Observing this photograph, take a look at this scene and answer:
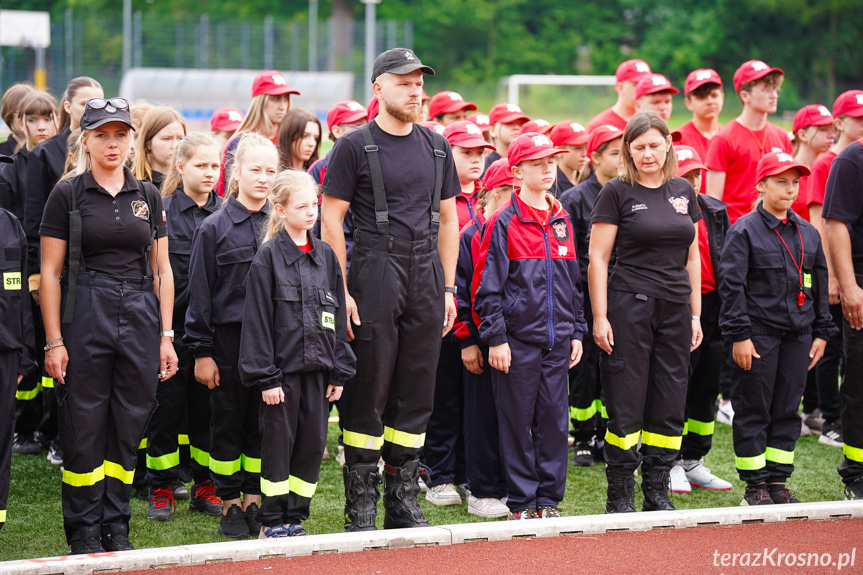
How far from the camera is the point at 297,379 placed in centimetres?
546

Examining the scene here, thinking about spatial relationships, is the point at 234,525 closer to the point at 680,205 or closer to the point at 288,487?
the point at 288,487

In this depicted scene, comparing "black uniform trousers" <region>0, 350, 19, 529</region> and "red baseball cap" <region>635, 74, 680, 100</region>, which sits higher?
"red baseball cap" <region>635, 74, 680, 100</region>

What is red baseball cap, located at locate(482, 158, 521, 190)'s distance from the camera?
6598mm

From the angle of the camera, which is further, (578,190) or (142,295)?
(578,190)

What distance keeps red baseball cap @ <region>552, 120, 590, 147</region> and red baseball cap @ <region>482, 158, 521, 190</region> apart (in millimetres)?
1254

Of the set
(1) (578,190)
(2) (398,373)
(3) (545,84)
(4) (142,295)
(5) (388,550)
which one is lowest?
(5) (388,550)

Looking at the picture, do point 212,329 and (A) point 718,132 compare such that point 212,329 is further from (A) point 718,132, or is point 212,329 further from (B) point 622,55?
(B) point 622,55

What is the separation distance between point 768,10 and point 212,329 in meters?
45.7

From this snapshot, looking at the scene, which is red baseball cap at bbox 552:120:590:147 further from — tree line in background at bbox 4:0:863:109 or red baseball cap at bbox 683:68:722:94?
tree line in background at bbox 4:0:863:109

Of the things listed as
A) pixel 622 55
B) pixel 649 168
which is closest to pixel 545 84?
pixel 622 55

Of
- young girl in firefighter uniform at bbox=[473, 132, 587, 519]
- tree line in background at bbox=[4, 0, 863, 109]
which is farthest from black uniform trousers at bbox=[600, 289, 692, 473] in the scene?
tree line in background at bbox=[4, 0, 863, 109]

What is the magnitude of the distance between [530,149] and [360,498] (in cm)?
224

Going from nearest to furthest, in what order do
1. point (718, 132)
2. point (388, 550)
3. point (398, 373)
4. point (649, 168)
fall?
point (388, 550) → point (398, 373) → point (649, 168) → point (718, 132)

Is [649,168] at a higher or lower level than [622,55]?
lower
